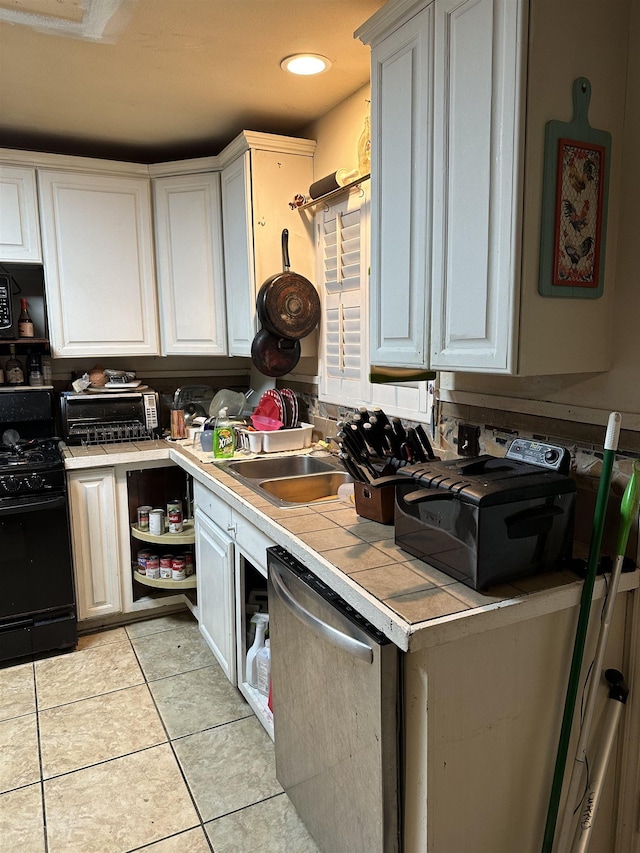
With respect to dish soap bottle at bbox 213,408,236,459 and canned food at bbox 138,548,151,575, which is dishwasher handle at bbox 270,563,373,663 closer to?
dish soap bottle at bbox 213,408,236,459

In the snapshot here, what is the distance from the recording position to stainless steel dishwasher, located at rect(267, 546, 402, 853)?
4.10ft

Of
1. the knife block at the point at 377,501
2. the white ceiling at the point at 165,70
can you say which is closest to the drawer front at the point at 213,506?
the knife block at the point at 377,501

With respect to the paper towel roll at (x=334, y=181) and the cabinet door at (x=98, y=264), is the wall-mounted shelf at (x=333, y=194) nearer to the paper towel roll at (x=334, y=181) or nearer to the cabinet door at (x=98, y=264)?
the paper towel roll at (x=334, y=181)

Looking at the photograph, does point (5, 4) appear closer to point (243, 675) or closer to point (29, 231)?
point (29, 231)

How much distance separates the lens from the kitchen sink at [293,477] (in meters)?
2.28

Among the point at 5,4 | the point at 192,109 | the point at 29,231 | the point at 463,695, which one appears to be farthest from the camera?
the point at 29,231

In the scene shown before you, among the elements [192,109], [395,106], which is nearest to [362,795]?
[395,106]

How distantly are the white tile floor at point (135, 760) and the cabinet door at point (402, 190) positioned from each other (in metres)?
1.45

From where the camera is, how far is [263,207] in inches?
109

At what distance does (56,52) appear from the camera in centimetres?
208

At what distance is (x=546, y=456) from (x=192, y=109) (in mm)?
2194

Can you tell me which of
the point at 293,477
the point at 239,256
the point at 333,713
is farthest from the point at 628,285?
the point at 239,256

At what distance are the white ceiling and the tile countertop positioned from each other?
1567 millimetres

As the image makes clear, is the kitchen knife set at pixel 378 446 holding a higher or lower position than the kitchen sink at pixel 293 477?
higher
